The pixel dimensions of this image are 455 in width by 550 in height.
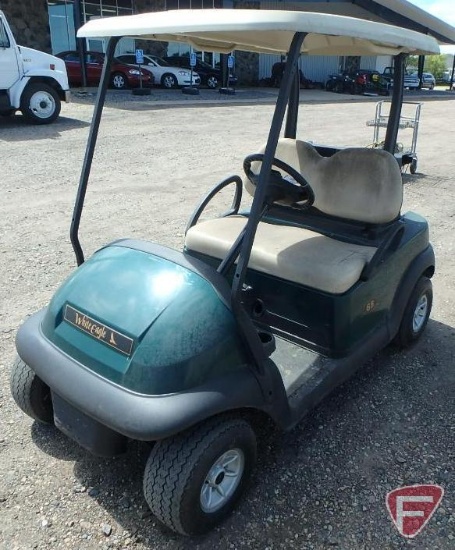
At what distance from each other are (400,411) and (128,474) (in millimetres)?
1297

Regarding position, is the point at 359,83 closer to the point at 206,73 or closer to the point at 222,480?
the point at 206,73

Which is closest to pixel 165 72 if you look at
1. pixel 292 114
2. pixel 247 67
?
pixel 247 67

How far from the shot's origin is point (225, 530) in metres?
1.87

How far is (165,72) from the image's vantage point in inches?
734

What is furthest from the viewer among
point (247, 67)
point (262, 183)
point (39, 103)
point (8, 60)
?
point (247, 67)

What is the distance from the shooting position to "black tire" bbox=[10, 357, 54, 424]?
6.91 feet

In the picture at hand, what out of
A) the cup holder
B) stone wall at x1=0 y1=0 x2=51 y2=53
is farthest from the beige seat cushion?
stone wall at x1=0 y1=0 x2=51 y2=53

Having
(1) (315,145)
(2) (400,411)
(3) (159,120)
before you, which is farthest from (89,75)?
(2) (400,411)

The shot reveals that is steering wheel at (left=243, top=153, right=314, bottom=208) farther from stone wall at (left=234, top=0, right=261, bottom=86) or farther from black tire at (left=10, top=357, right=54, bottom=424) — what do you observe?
stone wall at (left=234, top=0, right=261, bottom=86)

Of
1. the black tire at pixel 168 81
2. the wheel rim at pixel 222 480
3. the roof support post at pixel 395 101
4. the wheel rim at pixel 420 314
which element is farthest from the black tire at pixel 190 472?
the black tire at pixel 168 81

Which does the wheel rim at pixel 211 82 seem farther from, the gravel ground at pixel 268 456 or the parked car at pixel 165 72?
the gravel ground at pixel 268 456

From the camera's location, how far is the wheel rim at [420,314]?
9.67 ft

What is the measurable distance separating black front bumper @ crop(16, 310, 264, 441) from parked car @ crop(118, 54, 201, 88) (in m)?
18.3

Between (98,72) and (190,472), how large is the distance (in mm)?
17616
